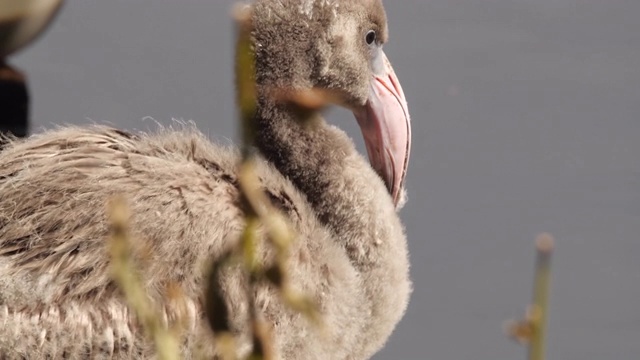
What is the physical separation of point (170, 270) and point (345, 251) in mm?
783

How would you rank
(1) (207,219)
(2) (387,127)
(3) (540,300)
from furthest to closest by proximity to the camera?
(2) (387,127) < (1) (207,219) < (3) (540,300)

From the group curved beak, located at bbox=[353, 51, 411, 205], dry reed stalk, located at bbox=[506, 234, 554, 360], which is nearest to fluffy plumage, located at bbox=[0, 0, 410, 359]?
curved beak, located at bbox=[353, 51, 411, 205]

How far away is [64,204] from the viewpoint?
358 cm

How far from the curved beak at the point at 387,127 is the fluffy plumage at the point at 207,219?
124 mm

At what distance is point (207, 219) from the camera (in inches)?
141

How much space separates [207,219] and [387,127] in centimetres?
117

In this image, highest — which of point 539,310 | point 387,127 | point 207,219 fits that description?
point 539,310

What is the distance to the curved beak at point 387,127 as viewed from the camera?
180 inches

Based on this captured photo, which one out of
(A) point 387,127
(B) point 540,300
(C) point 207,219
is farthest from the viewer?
(A) point 387,127

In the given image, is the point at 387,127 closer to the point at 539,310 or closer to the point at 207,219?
the point at 207,219

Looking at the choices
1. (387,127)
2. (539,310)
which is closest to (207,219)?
(387,127)

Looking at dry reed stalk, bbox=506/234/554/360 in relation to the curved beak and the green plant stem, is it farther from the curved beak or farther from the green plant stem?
the curved beak

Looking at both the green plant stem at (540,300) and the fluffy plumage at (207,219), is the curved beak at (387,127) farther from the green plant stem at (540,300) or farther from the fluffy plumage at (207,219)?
the green plant stem at (540,300)

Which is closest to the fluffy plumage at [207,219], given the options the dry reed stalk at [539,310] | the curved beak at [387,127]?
the curved beak at [387,127]
